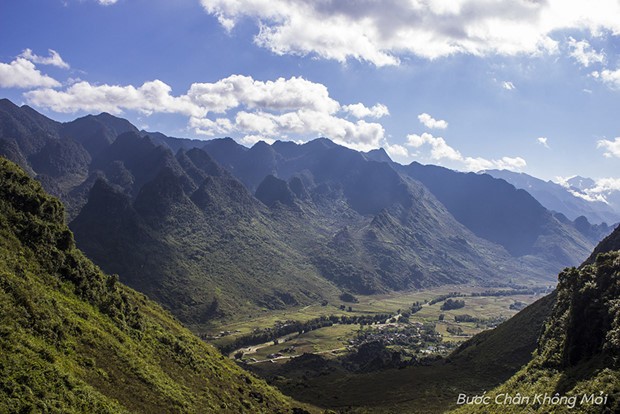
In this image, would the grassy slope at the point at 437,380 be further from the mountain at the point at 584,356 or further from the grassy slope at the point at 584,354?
the mountain at the point at 584,356

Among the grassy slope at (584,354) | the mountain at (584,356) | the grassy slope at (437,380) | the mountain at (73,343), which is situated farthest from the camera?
the grassy slope at (437,380)

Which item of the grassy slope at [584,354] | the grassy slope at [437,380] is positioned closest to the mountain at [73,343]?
the grassy slope at [437,380]

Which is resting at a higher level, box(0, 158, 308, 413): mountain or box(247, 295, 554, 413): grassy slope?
box(0, 158, 308, 413): mountain

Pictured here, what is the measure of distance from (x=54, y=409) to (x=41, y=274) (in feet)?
99.5

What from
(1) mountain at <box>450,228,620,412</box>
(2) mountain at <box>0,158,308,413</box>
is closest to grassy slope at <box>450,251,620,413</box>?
(1) mountain at <box>450,228,620,412</box>

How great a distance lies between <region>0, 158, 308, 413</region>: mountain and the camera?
44188mm

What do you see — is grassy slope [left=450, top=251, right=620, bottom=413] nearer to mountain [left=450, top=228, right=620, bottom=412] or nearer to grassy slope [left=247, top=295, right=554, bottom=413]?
mountain [left=450, top=228, right=620, bottom=412]

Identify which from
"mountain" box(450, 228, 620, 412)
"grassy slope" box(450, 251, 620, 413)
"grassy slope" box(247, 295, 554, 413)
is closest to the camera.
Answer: "mountain" box(450, 228, 620, 412)

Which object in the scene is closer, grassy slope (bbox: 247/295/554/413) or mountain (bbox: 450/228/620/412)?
mountain (bbox: 450/228/620/412)

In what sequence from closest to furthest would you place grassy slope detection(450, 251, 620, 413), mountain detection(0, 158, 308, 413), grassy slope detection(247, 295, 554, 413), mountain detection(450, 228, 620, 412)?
mountain detection(0, 158, 308, 413) → mountain detection(450, 228, 620, 412) → grassy slope detection(450, 251, 620, 413) → grassy slope detection(247, 295, 554, 413)

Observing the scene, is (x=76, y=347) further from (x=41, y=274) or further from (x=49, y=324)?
(x=41, y=274)

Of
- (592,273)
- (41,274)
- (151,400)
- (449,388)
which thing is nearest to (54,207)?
(41,274)

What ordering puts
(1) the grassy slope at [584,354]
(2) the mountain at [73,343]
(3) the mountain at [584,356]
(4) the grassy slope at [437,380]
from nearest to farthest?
(2) the mountain at [73,343] < (3) the mountain at [584,356] < (1) the grassy slope at [584,354] < (4) the grassy slope at [437,380]

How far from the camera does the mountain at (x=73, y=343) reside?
4419 centimetres
